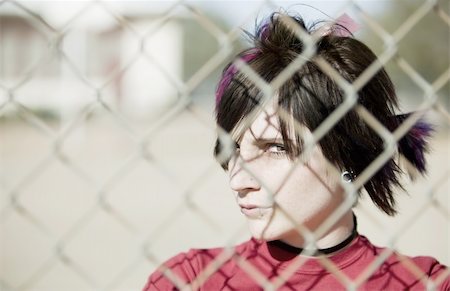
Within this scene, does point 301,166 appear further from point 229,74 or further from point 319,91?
point 229,74

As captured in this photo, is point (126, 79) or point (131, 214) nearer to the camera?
point (131, 214)

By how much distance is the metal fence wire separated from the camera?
43.5 inches

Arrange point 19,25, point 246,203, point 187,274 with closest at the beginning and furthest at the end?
point 246,203
point 187,274
point 19,25

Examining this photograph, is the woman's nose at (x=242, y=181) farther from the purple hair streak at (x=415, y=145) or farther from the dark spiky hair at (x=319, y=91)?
the purple hair streak at (x=415, y=145)

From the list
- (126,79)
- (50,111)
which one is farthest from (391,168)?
(126,79)

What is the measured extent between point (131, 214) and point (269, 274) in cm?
422

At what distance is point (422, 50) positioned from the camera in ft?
46.7

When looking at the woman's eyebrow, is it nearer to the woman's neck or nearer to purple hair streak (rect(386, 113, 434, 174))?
the woman's neck

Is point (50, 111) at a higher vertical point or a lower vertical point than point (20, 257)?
higher

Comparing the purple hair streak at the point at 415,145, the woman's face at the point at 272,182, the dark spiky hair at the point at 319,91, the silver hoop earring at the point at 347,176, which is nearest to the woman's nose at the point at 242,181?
the woman's face at the point at 272,182

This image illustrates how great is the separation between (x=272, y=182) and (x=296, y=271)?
0.71 ft

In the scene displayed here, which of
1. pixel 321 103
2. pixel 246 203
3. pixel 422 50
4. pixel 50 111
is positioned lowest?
pixel 246 203

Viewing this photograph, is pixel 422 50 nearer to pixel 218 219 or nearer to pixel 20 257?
pixel 218 219

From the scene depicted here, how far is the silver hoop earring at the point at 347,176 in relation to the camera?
1.49m
